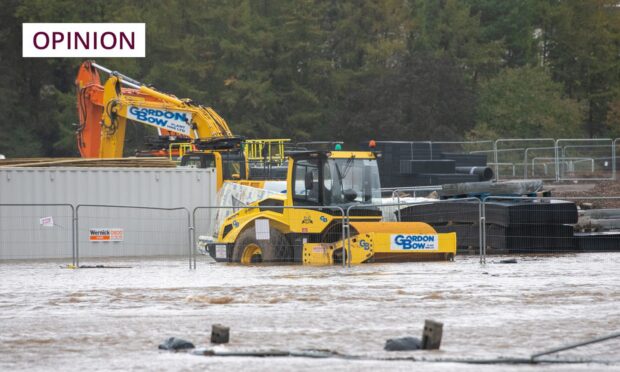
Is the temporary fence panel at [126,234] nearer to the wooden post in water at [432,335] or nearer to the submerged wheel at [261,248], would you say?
the submerged wheel at [261,248]

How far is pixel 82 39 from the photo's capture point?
65.9 metres

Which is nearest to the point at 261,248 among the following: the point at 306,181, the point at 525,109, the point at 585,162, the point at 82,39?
the point at 306,181

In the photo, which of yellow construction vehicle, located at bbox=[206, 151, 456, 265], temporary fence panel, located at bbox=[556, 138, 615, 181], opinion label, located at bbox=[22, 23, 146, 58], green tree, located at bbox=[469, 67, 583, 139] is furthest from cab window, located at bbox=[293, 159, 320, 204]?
green tree, located at bbox=[469, 67, 583, 139]

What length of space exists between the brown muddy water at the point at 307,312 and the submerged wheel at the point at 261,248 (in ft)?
4.26

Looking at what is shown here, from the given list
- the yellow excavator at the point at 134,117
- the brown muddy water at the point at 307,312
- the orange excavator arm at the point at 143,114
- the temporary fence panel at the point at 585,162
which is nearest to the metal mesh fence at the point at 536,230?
the brown muddy water at the point at 307,312

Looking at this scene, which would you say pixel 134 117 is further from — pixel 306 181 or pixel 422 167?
pixel 306 181

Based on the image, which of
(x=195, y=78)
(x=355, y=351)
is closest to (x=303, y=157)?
(x=355, y=351)

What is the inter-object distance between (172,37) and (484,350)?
62791 millimetres

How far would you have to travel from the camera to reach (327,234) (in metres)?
25.3

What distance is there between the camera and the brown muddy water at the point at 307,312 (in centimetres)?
1187

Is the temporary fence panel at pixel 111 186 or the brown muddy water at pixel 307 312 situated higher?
the temporary fence panel at pixel 111 186

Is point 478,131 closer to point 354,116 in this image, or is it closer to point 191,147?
point 354,116

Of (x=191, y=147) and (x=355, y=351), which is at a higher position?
(x=191, y=147)

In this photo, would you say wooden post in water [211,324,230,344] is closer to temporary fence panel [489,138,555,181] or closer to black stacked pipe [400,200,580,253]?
black stacked pipe [400,200,580,253]
